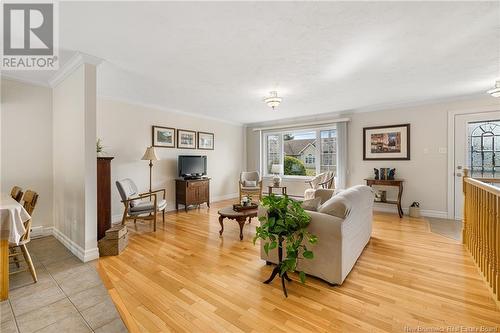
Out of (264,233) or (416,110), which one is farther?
(416,110)

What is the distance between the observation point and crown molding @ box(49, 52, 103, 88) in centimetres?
259

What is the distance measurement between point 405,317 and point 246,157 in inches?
244

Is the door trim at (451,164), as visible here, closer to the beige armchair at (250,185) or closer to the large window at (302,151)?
the large window at (302,151)

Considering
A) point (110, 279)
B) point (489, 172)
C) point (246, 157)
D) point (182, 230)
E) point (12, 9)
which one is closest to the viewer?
point (12, 9)

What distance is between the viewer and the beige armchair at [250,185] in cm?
597

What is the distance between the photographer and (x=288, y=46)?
7.88 feet

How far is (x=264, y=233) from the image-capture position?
6.68ft

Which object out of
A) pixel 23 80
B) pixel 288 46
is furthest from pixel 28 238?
pixel 288 46

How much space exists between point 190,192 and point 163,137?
55.5 inches

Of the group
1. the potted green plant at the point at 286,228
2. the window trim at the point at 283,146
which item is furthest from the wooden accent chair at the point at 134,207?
the window trim at the point at 283,146

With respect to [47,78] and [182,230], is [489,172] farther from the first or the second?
[47,78]

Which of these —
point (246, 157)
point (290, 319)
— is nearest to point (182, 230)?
point (290, 319)

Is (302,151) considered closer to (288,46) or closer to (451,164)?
(451,164)

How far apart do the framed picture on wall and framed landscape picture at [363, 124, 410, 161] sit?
14.0 feet
